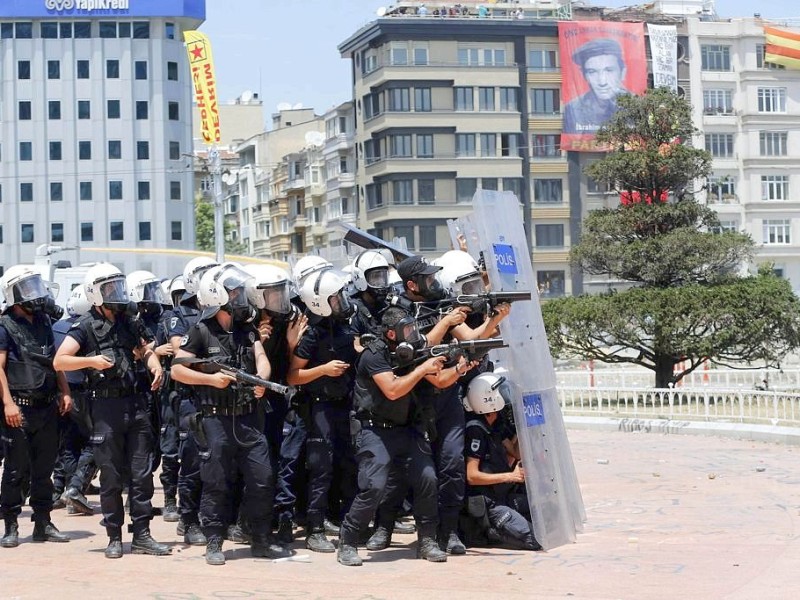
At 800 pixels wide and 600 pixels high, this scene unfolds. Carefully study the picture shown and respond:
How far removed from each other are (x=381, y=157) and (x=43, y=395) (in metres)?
66.5

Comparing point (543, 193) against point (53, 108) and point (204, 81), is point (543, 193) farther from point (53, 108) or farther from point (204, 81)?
point (53, 108)

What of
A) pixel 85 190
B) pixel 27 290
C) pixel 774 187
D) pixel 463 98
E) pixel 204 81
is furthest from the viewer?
pixel 85 190

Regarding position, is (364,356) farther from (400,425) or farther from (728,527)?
(728,527)

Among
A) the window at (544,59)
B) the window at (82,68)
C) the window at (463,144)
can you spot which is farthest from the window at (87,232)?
the window at (544,59)

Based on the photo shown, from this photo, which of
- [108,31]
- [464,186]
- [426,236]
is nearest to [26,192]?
[108,31]

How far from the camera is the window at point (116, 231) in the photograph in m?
79.8

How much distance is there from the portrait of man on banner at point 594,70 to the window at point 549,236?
4474 millimetres

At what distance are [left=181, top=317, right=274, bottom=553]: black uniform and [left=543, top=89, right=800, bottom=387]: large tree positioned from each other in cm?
1623

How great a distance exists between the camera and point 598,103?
75.7 m

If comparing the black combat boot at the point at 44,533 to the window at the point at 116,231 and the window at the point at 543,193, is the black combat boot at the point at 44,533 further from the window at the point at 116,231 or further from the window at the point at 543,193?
the window at the point at 116,231

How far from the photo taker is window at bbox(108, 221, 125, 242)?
79750mm

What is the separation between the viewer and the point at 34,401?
396 inches

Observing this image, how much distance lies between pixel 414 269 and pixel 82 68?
73.4m

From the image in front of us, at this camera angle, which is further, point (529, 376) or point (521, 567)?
point (529, 376)
